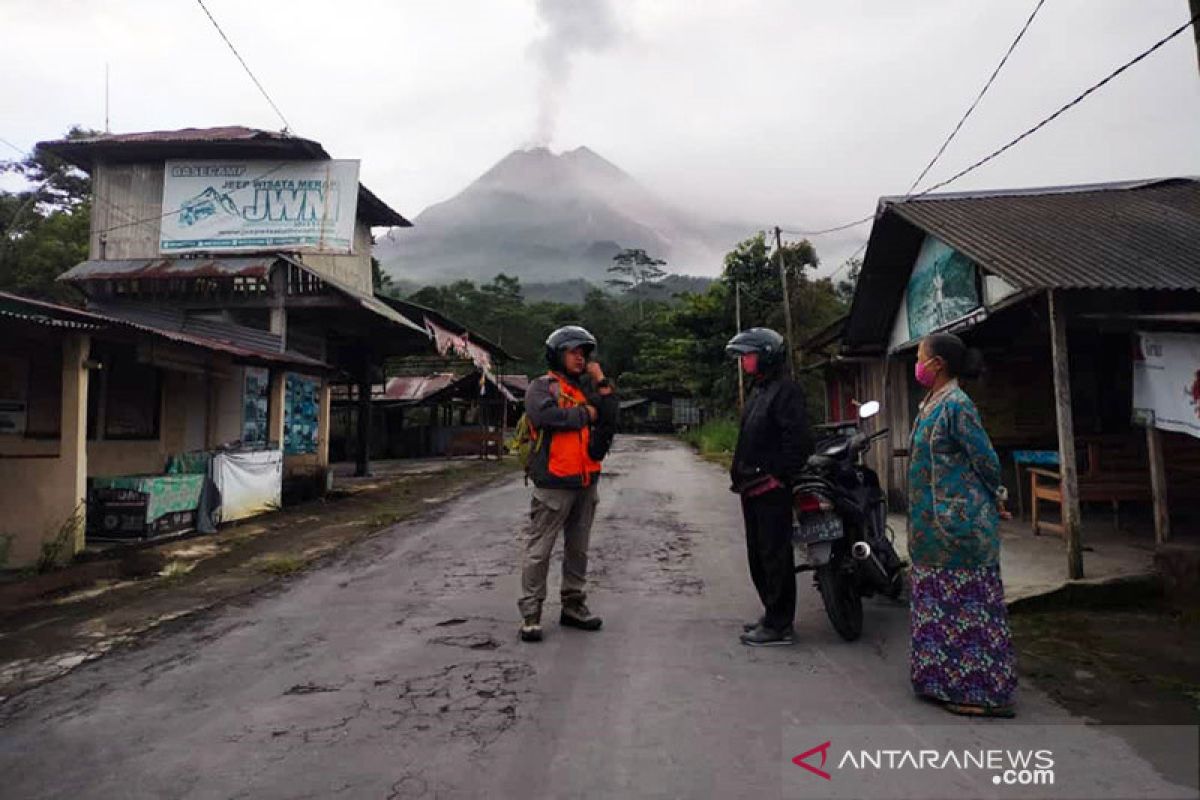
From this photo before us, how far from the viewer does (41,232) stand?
21125 mm

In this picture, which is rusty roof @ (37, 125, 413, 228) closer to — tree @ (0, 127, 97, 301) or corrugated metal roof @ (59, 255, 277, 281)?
corrugated metal roof @ (59, 255, 277, 281)

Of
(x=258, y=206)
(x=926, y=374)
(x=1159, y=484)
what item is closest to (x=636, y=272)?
(x=258, y=206)

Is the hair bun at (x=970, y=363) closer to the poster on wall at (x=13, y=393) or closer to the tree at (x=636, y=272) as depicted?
the poster on wall at (x=13, y=393)

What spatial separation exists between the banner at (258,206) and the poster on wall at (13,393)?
5143mm

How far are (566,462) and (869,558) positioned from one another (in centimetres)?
185

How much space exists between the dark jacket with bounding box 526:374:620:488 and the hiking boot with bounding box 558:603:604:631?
82cm

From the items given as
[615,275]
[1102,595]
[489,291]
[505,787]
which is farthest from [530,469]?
[615,275]

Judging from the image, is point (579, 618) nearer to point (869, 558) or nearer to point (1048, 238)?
point (869, 558)

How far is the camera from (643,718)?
2969mm

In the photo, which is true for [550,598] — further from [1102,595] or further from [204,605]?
[1102,595]

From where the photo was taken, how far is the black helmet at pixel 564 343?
4.32 meters

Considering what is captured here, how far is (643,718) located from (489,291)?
55.3 meters

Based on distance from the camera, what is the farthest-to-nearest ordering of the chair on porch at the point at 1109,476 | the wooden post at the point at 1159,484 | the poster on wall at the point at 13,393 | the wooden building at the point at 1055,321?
the poster on wall at the point at 13,393 → the chair on porch at the point at 1109,476 → the wooden post at the point at 1159,484 → the wooden building at the point at 1055,321

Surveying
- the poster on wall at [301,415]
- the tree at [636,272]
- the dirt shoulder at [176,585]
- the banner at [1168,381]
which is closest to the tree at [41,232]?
the poster on wall at [301,415]
